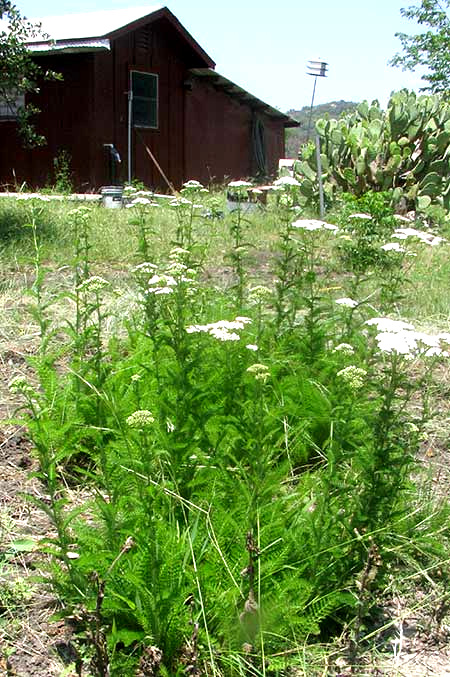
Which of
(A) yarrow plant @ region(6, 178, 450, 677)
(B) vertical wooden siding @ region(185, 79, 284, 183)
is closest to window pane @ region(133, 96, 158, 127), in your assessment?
(B) vertical wooden siding @ region(185, 79, 284, 183)

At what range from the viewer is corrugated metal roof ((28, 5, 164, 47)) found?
13898mm

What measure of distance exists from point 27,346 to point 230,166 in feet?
52.9

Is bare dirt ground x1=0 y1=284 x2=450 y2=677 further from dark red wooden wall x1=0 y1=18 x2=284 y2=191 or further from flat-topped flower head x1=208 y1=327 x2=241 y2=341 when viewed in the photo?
dark red wooden wall x1=0 y1=18 x2=284 y2=191

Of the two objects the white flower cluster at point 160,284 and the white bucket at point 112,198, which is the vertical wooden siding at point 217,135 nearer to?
the white bucket at point 112,198

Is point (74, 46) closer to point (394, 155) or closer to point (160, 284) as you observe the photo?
point (394, 155)

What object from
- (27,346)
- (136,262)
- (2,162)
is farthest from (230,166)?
(27,346)

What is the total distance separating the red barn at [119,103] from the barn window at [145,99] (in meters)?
0.02

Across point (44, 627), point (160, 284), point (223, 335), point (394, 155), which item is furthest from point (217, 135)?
point (44, 627)

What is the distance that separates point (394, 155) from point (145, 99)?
22.3 ft

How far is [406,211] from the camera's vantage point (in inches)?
456

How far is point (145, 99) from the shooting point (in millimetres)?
15883

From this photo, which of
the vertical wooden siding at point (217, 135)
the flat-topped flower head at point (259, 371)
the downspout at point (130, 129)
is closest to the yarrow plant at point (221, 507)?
the flat-topped flower head at point (259, 371)

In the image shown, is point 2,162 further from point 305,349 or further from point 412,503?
point 412,503

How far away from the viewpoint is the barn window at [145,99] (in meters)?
15.8
